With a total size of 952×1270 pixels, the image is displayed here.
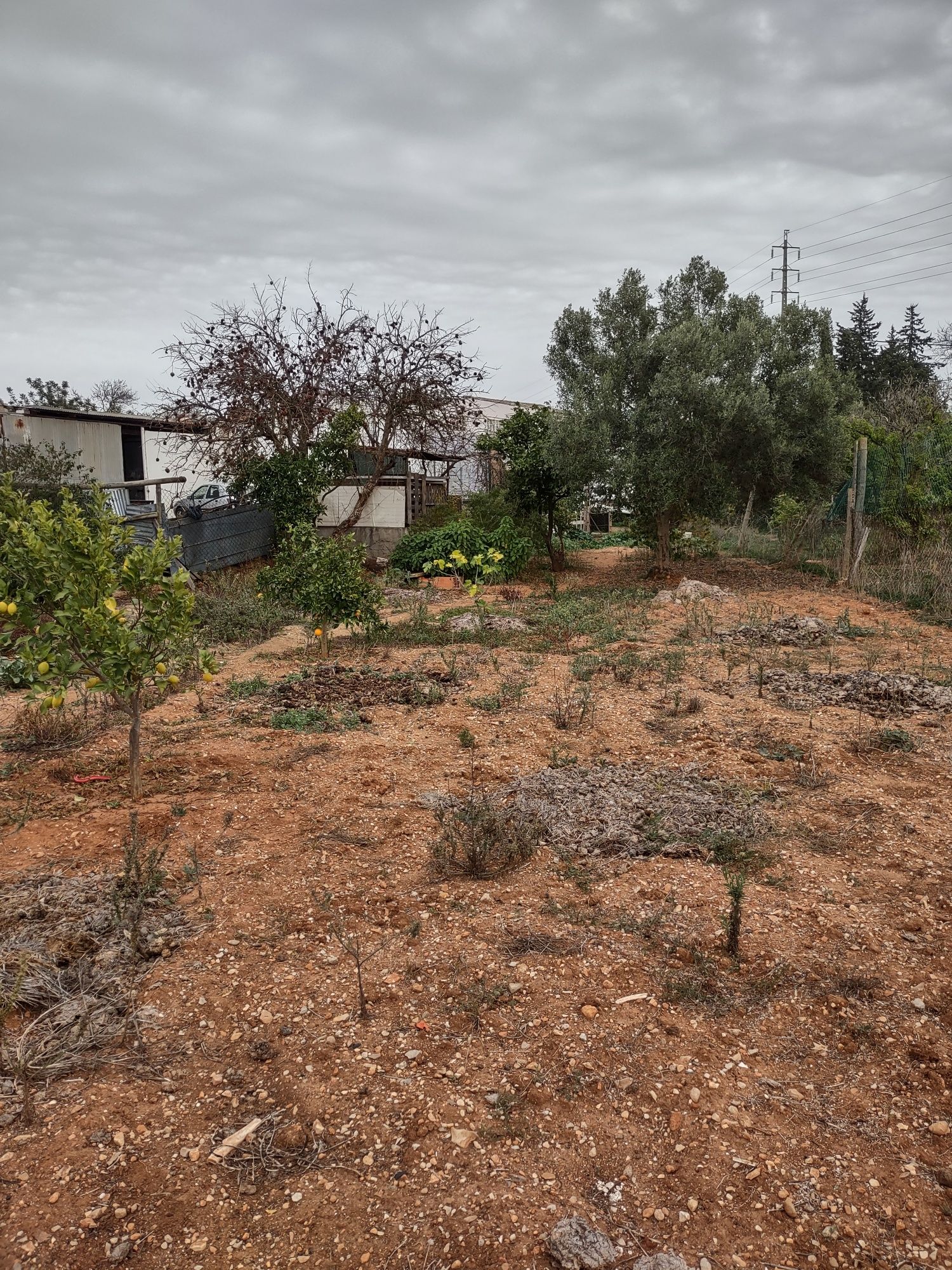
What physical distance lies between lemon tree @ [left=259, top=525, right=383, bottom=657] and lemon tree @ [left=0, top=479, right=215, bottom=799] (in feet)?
12.2

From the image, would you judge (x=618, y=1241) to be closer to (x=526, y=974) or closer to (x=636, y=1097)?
(x=636, y=1097)

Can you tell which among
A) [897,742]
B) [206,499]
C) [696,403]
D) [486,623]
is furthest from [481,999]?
[206,499]

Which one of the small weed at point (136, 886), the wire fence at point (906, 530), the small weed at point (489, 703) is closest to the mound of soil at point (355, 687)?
the small weed at point (489, 703)

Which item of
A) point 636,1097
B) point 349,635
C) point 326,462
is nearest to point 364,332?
point 326,462

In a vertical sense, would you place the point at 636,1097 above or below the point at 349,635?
below

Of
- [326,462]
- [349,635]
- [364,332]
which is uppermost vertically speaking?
[364,332]

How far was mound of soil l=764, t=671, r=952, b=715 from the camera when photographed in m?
6.08

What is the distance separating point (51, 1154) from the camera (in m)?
2.18

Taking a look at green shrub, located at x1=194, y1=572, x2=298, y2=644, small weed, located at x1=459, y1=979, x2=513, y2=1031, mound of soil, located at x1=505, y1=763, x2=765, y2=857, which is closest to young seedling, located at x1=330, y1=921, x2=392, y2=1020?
small weed, located at x1=459, y1=979, x2=513, y2=1031

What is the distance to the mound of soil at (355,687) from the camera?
6375 mm

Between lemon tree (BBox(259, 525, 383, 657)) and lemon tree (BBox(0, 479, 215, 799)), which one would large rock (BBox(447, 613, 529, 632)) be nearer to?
lemon tree (BBox(259, 525, 383, 657))

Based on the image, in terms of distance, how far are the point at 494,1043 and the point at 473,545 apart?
36.8 ft

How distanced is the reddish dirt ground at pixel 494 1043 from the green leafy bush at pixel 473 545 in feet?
28.6

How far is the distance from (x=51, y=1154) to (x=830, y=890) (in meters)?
3.07
